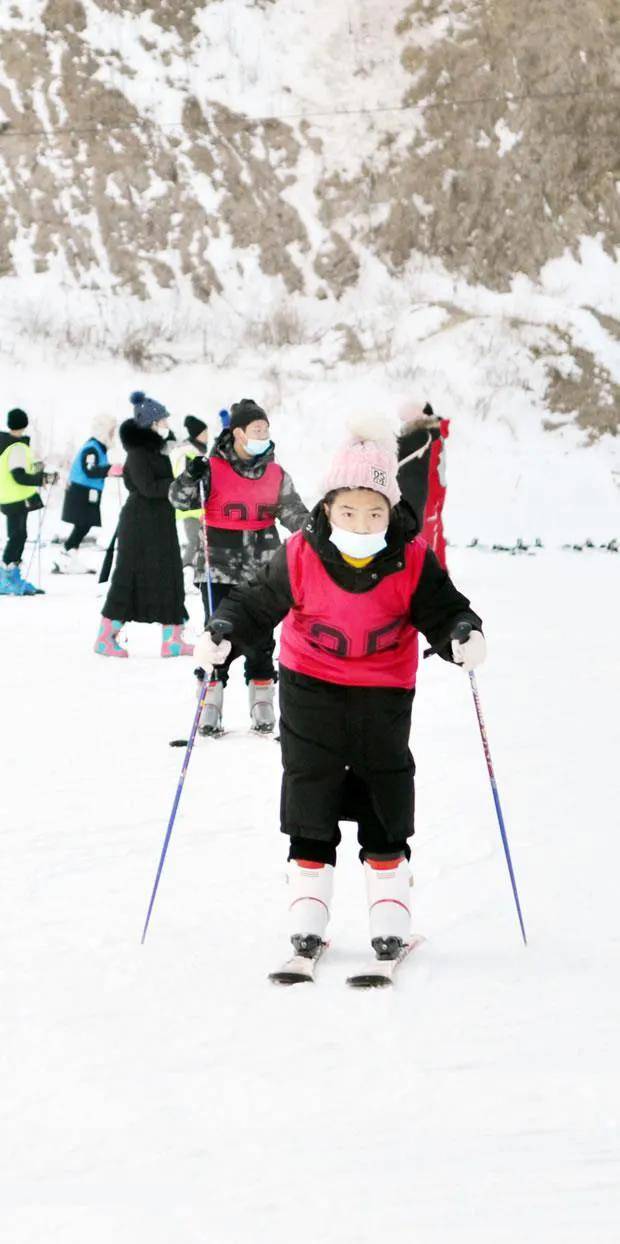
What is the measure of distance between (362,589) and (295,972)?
959mm

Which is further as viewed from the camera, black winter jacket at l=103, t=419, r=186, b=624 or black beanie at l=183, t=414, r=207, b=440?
black beanie at l=183, t=414, r=207, b=440

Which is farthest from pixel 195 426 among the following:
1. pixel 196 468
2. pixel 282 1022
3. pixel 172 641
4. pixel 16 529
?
pixel 282 1022

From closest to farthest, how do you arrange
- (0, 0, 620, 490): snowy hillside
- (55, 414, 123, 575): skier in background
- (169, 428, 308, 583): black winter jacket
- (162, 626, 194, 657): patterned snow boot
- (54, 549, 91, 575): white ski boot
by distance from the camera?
(169, 428, 308, 583): black winter jacket → (162, 626, 194, 657): patterned snow boot → (55, 414, 123, 575): skier in background → (54, 549, 91, 575): white ski boot → (0, 0, 620, 490): snowy hillside

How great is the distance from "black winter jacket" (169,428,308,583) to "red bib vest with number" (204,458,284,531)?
3 cm

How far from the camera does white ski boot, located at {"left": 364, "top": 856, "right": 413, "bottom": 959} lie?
3.74 metres

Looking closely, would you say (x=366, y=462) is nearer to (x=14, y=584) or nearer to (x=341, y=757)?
(x=341, y=757)

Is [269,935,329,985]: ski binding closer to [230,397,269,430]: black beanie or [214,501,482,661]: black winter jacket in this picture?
[214,501,482,661]: black winter jacket

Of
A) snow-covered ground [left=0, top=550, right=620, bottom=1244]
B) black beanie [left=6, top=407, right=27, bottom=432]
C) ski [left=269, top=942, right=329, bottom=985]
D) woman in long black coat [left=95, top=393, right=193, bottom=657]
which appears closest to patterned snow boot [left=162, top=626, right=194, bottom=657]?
woman in long black coat [left=95, top=393, right=193, bottom=657]

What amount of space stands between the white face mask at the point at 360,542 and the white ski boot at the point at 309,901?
32.2 inches

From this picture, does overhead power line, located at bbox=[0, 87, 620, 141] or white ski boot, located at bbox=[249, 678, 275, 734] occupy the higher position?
overhead power line, located at bbox=[0, 87, 620, 141]

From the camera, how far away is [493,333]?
24.5 meters

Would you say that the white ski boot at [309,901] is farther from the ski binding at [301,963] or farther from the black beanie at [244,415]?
the black beanie at [244,415]

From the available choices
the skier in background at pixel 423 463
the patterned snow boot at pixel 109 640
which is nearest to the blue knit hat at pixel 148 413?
the patterned snow boot at pixel 109 640

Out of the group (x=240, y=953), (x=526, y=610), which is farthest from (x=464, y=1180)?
(x=526, y=610)
